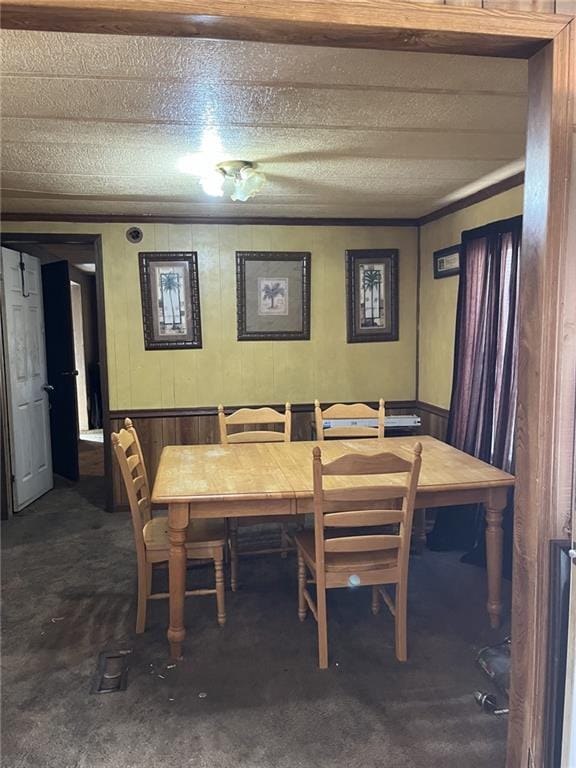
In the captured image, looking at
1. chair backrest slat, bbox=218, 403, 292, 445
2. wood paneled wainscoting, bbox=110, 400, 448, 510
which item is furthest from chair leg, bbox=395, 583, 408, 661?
wood paneled wainscoting, bbox=110, 400, 448, 510

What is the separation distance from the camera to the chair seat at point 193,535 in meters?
2.48

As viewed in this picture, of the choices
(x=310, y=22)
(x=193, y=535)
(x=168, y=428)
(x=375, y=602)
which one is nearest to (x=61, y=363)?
(x=168, y=428)

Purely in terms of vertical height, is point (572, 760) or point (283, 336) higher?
point (283, 336)

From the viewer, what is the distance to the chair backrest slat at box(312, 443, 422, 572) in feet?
6.70

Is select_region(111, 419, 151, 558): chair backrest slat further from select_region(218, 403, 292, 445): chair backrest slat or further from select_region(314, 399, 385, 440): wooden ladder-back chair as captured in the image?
select_region(314, 399, 385, 440): wooden ladder-back chair

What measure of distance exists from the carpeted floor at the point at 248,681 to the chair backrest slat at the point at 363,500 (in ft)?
1.49

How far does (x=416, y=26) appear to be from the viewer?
1.17m

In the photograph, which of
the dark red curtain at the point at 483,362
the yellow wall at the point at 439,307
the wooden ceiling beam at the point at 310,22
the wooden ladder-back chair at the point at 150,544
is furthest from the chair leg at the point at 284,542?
the wooden ceiling beam at the point at 310,22

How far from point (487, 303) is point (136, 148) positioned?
6.88ft

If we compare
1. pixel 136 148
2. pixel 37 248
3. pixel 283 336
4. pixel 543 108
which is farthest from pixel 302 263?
pixel 543 108

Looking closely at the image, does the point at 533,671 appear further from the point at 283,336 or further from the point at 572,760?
the point at 283,336

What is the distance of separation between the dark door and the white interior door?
110 millimetres

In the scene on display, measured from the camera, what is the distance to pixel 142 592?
251 centimetres

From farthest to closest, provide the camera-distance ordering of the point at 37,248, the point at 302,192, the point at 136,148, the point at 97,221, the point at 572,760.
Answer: the point at 37,248
the point at 97,221
the point at 302,192
the point at 136,148
the point at 572,760
